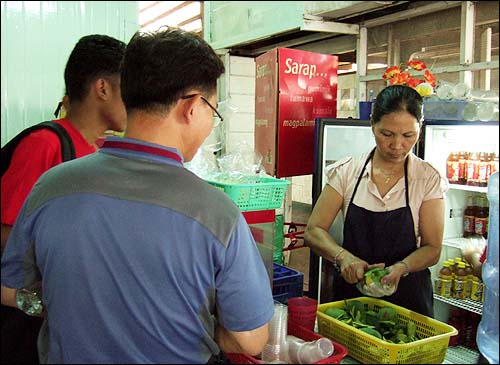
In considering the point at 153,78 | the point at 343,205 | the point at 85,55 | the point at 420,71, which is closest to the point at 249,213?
the point at 343,205

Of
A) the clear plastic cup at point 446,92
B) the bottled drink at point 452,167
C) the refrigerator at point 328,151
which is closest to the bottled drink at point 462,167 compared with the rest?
the bottled drink at point 452,167

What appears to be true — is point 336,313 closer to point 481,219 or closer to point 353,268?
point 353,268

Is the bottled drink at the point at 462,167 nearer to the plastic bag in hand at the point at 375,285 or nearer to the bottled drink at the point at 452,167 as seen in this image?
the bottled drink at the point at 452,167

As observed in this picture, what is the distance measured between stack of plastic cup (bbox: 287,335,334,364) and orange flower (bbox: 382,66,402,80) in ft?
4.60

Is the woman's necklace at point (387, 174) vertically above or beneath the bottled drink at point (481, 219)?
above

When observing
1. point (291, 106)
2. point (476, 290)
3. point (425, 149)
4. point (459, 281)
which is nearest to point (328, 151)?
point (291, 106)

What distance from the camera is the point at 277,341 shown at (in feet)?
4.32

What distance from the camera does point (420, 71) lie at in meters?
2.63

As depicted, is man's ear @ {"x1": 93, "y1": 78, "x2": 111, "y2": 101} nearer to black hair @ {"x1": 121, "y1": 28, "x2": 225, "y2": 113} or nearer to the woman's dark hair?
black hair @ {"x1": 121, "y1": 28, "x2": 225, "y2": 113}

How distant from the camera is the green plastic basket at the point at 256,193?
187 centimetres

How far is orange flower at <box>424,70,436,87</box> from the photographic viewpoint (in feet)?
7.99

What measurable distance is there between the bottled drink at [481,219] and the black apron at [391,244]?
4.34ft

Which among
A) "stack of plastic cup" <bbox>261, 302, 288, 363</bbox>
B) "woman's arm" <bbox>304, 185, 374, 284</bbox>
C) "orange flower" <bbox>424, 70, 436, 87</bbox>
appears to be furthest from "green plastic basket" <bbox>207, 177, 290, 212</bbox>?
"orange flower" <bbox>424, 70, 436, 87</bbox>

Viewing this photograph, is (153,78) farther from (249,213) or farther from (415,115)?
(415,115)
